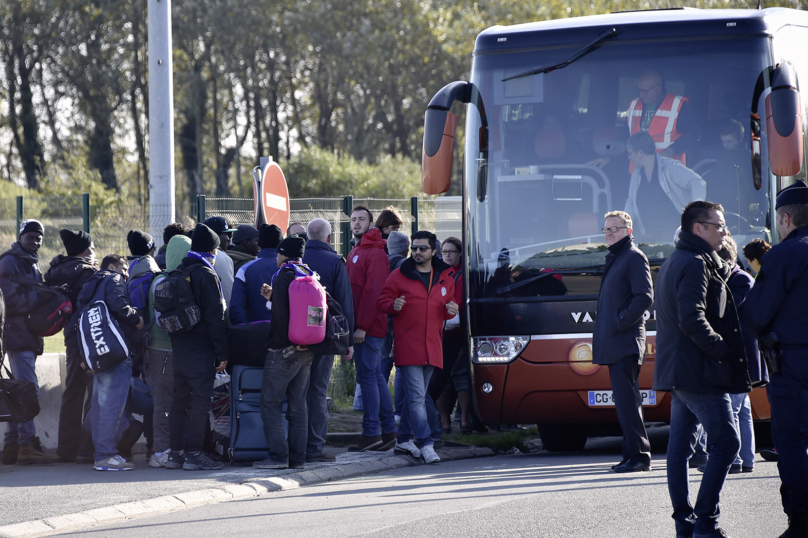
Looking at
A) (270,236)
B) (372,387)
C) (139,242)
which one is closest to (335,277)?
(270,236)

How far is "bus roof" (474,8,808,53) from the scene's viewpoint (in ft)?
26.7

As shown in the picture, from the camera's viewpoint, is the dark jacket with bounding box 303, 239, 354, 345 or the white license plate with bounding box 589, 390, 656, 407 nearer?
the white license plate with bounding box 589, 390, 656, 407

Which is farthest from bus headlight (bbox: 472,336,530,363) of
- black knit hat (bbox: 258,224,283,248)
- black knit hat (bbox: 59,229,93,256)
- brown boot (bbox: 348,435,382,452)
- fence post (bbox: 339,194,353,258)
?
fence post (bbox: 339,194,353,258)

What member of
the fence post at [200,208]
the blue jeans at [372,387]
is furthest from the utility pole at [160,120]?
the blue jeans at [372,387]

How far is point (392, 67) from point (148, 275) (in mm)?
37984

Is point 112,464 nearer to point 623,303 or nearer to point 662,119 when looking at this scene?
point 623,303

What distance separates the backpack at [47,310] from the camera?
8.14 m

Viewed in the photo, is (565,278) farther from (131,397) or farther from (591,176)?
(131,397)

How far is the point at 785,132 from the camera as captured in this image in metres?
7.58

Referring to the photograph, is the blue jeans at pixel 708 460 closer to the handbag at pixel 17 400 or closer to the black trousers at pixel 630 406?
the black trousers at pixel 630 406

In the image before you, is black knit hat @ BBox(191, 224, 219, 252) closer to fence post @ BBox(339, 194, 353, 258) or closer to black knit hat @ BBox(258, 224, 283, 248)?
black knit hat @ BBox(258, 224, 283, 248)

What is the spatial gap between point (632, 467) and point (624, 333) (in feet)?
3.09

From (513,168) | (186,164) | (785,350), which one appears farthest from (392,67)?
(785,350)

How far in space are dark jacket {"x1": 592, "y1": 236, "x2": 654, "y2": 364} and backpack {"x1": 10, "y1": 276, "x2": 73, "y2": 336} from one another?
410 cm
